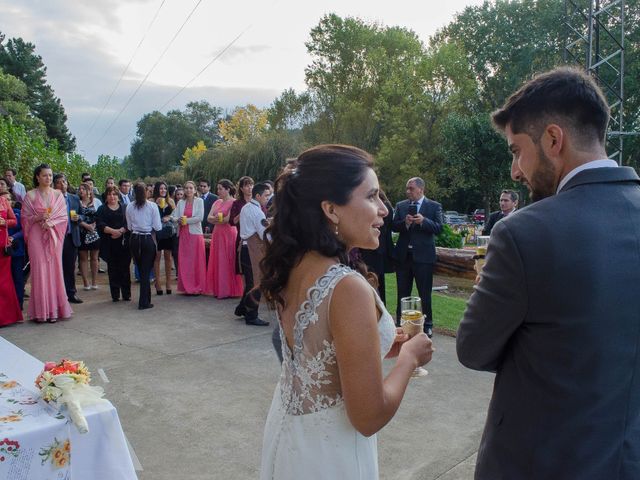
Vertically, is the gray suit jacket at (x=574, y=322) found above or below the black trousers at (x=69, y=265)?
above

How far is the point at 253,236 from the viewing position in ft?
25.6

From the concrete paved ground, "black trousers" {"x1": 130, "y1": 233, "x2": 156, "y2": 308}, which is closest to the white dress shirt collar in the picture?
the concrete paved ground

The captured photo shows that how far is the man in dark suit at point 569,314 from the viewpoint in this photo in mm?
1349

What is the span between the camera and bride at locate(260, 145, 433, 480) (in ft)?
5.30

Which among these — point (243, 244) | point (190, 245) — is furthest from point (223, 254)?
point (243, 244)

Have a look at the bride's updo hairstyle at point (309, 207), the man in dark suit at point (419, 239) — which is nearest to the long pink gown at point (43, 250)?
the man in dark suit at point (419, 239)

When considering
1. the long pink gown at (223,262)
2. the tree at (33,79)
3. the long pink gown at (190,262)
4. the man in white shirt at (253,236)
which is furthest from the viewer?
the tree at (33,79)

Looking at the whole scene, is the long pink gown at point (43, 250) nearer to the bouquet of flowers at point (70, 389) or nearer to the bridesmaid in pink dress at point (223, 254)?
the bridesmaid in pink dress at point (223, 254)

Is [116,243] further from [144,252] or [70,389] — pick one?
[70,389]

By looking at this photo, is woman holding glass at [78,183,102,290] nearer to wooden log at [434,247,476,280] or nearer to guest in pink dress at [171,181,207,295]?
guest in pink dress at [171,181,207,295]

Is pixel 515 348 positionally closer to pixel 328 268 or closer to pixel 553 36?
pixel 328 268

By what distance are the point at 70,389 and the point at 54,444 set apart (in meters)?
0.24

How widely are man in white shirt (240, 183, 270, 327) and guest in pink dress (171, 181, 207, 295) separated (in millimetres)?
2237

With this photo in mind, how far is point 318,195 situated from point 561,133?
75 cm
